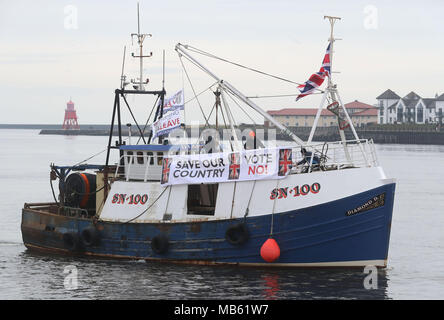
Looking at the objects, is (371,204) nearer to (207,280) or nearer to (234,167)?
(234,167)

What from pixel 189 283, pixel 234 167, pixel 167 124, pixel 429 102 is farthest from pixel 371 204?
pixel 429 102

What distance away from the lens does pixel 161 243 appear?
26.2 m

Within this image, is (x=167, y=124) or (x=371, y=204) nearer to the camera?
(x=371, y=204)

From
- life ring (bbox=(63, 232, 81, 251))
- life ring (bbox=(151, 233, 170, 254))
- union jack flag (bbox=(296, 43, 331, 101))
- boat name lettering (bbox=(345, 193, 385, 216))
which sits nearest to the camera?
boat name lettering (bbox=(345, 193, 385, 216))

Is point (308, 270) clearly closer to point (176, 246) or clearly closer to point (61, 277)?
point (176, 246)

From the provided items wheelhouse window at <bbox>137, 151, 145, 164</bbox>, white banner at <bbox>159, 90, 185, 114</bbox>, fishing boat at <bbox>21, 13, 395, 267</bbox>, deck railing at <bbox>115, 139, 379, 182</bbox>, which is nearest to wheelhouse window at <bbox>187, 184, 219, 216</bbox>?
fishing boat at <bbox>21, 13, 395, 267</bbox>

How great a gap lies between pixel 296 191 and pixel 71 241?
950 cm

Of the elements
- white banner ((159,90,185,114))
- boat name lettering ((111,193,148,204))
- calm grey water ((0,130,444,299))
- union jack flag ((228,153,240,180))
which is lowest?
calm grey water ((0,130,444,299))

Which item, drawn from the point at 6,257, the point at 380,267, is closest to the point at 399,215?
the point at 380,267

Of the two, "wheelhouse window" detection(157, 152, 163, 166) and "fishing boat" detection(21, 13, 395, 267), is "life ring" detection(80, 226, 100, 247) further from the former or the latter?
"wheelhouse window" detection(157, 152, 163, 166)

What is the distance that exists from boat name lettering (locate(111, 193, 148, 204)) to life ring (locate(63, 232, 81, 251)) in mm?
2219

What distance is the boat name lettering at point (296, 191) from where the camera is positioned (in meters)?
24.3

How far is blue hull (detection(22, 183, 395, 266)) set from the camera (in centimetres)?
2419
